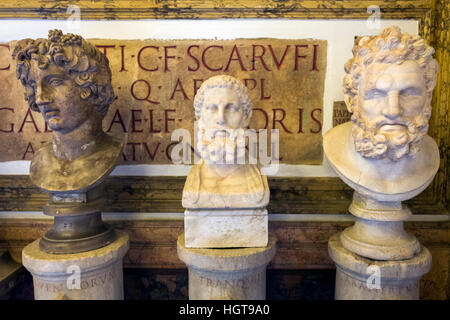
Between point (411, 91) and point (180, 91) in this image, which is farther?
point (180, 91)

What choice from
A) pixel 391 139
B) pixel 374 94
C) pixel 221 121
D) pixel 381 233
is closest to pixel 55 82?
pixel 221 121

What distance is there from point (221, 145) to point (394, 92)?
1058mm

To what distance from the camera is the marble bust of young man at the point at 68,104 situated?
2.30 m

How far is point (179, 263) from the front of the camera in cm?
311

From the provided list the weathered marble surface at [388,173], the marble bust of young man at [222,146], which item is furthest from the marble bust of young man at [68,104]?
the weathered marble surface at [388,173]

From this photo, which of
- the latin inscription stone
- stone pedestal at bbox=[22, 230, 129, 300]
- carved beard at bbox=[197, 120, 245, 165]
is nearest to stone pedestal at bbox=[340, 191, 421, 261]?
the latin inscription stone

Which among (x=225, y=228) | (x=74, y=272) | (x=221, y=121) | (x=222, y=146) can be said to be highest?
(x=221, y=121)

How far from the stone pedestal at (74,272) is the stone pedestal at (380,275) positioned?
158 centimetres

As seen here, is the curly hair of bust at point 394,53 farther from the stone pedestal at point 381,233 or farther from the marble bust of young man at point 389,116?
the stone pedestal at point 381,233

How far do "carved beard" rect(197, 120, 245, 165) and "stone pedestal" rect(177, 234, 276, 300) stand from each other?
58cm

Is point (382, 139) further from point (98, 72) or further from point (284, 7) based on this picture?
point (98, 72)

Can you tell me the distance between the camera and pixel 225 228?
2.29 m

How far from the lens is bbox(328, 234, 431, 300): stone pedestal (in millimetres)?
2271

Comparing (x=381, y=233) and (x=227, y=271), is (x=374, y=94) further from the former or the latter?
(x=227, y=271)
